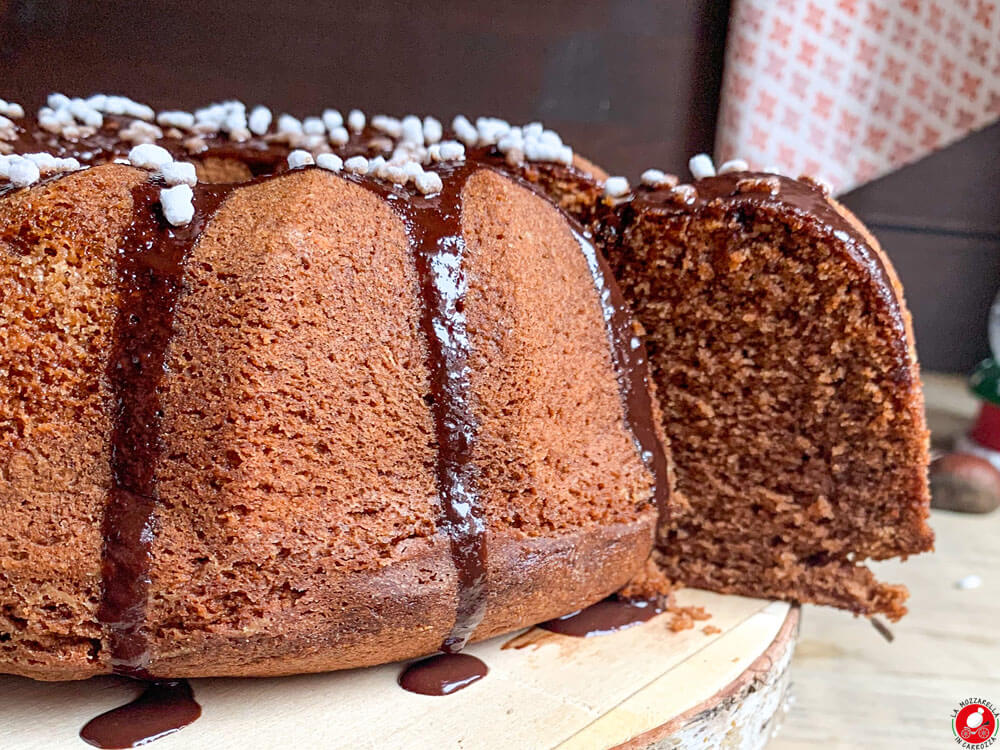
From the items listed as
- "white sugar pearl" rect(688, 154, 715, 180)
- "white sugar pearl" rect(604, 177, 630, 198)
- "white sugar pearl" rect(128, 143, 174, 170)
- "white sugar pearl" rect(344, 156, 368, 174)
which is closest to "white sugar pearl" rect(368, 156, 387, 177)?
"white sugar pearl" rect(344, 156, 368, 174)

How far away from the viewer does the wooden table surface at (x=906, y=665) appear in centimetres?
129

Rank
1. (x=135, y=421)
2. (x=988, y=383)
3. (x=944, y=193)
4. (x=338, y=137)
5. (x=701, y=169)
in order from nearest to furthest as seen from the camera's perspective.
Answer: (x=135, y=421) → (x=701, y=169) → (x=338, y=137) → (x=988, y=383) → (x=944, y=193)

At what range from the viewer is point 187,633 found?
96cm

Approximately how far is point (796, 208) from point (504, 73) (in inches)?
63.0

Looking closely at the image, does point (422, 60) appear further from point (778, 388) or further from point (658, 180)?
point (778, 388)

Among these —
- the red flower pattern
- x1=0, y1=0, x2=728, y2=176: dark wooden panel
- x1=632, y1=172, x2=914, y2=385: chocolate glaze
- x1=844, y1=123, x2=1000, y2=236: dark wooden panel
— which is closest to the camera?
x1=632, y1=172, x2=914, y2=385: chocolate glaze

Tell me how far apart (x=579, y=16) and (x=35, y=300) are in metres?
2.00

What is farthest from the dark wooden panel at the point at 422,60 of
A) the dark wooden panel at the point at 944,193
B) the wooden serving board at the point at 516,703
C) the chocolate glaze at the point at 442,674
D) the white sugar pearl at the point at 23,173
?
the chocolate glaze at the point at 442,674

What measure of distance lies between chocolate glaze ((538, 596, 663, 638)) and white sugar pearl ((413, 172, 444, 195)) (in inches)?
23.0

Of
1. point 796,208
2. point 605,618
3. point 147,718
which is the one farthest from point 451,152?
point 147,718

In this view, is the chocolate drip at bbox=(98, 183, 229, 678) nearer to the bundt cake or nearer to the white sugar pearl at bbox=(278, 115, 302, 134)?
the bundt cake

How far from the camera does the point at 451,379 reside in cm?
105

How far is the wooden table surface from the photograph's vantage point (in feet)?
4.25

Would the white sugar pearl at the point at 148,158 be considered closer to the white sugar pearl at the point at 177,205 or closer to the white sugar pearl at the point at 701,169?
the white sugar pearl at the point at 177,205
